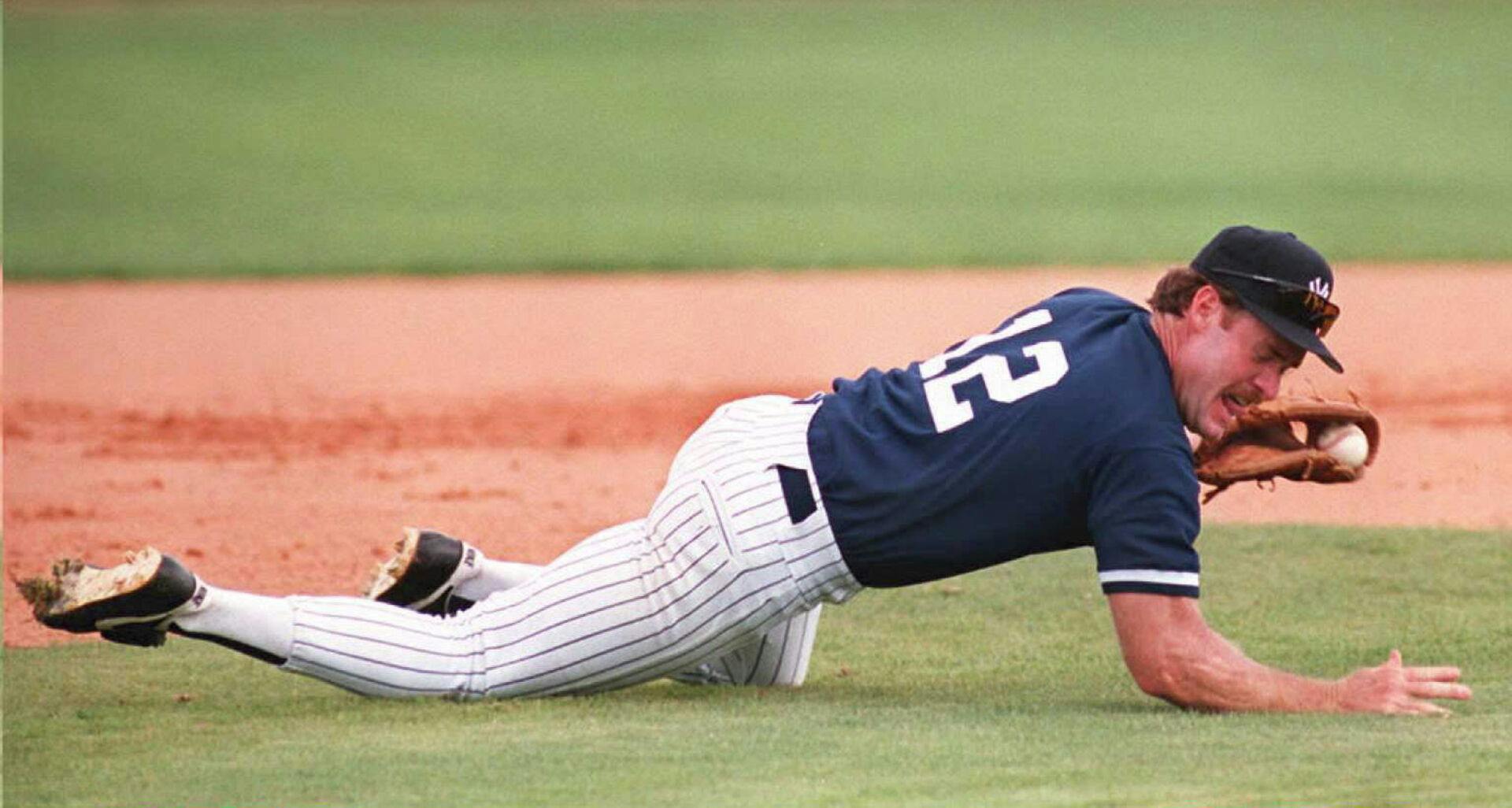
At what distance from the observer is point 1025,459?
4.02 metres

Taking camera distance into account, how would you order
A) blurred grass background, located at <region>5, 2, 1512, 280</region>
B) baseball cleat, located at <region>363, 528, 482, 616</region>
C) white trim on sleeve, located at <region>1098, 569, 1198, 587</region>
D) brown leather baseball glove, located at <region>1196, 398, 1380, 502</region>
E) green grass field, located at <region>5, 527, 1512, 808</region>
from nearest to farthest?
green grass field, located at <region>5, 527, 1512, 808</region> < white trim on sleeve, located at <region>1098, 569, 1198, 587</region> < brown leather baseball glove, located at <region>1196, 398, 1380, 502</region> < baseball cleat, located at <region>363, 528, 482, 616</region> < blurred grass background, located at <region>5, 2, 1512, 280</region>

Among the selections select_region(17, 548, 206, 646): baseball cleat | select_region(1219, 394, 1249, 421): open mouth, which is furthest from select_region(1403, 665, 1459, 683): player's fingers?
select_region(17, 548, 206, 646): baseball cleat

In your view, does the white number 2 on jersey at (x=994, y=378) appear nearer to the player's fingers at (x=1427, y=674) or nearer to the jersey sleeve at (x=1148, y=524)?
the jersey sleeve at (x=1148, y=524)

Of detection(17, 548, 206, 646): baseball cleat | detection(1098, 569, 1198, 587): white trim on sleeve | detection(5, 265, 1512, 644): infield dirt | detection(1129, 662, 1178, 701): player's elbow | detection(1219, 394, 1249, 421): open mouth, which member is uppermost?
detection(1219, 394, 1249, 421): open mouth

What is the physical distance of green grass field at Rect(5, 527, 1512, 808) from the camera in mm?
3514

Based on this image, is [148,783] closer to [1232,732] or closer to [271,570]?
[1232,732]

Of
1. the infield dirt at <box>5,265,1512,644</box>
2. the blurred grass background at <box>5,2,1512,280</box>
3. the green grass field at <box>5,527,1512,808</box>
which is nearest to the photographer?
the green grass field at <box>5,527,1512,808</box>

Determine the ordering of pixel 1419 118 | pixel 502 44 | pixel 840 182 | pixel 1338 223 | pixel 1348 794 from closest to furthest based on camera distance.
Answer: pixel 1348 794 → pixel 1338 223 → pixel 840 182 → pixel 1419 118 → pixel 502 44

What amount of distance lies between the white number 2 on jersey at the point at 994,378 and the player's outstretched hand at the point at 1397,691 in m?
0.78

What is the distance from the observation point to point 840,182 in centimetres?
1595

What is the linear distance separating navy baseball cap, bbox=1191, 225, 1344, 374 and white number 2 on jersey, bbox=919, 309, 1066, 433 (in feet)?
1.10

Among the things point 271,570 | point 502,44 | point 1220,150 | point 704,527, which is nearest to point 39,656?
point 271,570

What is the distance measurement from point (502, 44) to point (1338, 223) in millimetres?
12578

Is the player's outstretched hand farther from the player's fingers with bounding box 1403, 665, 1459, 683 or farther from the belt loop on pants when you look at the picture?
the belt loop on pants
